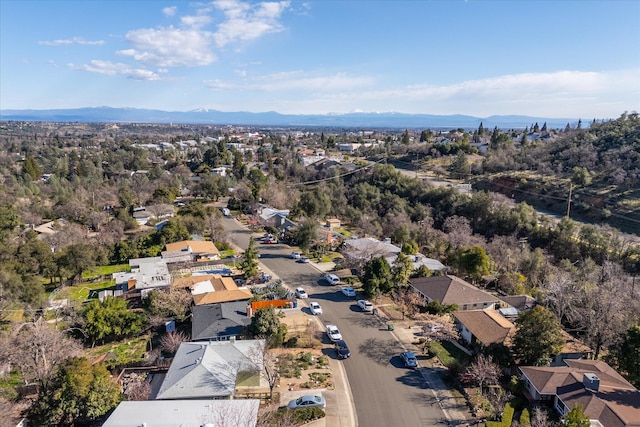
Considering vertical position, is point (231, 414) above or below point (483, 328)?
above

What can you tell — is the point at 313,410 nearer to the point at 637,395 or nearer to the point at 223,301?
the point at 223,301

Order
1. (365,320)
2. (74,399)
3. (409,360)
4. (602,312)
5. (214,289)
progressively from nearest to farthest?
(74,399), (409,360), (602,312), (365,320), (214,289)

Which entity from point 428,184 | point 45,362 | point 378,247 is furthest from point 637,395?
point 428,184

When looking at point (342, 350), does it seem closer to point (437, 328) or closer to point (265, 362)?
point (265, 362)

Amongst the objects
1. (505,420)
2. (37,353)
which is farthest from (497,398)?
(37,353)

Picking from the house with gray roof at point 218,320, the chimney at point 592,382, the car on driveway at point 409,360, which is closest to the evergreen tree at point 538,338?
the chimney at point 592,382

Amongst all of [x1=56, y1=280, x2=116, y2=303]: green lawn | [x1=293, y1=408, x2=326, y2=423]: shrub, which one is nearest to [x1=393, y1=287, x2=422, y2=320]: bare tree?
[x1=293, y1=408, x2=326, y2=423]: shrub

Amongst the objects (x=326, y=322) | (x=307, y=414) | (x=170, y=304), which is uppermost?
(x=170, y=304)

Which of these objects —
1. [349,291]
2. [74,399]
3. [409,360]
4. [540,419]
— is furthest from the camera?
[349,291]
